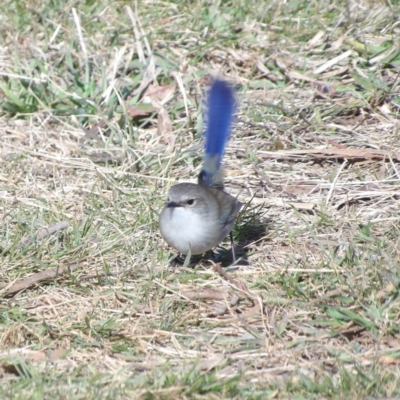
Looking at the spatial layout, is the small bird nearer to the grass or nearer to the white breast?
the white breast

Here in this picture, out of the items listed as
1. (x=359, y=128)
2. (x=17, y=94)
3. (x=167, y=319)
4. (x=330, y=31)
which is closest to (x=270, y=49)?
(x=330, y=31)

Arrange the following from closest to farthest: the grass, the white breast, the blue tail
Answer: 1. the grass
2. the white breast
3. the blue tail

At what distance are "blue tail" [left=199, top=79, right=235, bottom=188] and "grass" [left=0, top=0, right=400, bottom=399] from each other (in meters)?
0.59

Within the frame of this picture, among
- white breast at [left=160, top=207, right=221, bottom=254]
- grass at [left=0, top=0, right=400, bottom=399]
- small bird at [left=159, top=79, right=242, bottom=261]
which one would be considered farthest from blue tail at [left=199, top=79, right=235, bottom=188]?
grass at [left=0, top=0, right=400, bottom=399]

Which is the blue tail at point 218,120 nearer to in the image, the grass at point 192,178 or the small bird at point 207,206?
the small bird at point 207,206

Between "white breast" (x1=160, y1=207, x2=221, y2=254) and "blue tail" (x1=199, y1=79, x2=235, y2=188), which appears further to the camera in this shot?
"blue tail" (x1=199, y1=79, x2=235, y2=188)

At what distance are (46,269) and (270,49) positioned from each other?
335 cm

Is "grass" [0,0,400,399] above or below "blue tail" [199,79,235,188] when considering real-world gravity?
below

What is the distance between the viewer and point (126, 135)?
262 inches

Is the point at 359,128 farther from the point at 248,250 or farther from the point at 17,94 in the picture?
the point at 17,94

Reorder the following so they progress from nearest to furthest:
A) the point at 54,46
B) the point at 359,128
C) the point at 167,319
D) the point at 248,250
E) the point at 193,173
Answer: the point at 167,319, the point at 248,250, the point at 193,173, the point at 359,128, the point at 54,46

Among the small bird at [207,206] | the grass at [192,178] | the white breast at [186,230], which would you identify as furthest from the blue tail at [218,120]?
the grass at [192,178]

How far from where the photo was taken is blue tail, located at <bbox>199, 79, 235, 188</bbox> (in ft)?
17.3

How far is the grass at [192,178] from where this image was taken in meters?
4.29
